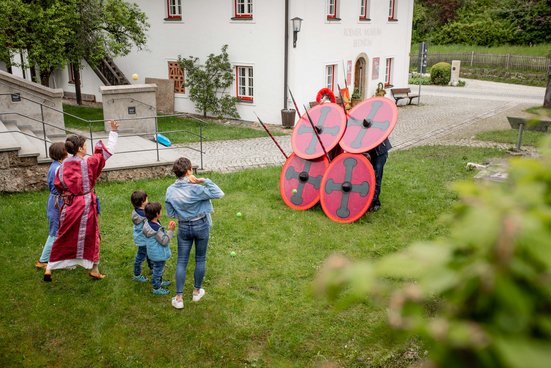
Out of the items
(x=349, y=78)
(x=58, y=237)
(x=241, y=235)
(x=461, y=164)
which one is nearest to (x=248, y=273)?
(x=241, y=235)

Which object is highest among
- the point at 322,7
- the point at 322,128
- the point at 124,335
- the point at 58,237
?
the point at 322,7

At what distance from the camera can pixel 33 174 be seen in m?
10.2

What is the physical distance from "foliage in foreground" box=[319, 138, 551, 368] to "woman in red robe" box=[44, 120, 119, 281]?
557cm

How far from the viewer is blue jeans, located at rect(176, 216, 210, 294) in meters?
5.80

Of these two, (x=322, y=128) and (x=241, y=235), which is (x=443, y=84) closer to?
(x=322, y=128)

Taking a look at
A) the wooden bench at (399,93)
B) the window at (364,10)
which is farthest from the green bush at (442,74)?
the window at (364,10)

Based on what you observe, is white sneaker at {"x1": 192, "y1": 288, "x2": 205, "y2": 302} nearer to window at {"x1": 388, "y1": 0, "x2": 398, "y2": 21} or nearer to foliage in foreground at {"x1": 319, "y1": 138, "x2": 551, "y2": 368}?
foliage in foreground at {"x1": 319, "y1": 138, "x2": 551, "y2": 368}

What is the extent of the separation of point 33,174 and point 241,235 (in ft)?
15.6

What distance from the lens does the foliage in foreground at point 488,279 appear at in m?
1.02

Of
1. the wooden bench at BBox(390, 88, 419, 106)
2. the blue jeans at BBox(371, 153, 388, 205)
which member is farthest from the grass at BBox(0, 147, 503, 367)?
the wooden bench at BBox(390, 88, 419, 106)

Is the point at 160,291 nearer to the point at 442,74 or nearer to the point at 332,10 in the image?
the point at 332,10

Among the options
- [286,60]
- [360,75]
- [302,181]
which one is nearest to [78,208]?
[302,181]

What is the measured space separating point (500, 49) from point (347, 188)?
38.5 meters

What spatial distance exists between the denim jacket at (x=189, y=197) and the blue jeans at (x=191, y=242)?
0.34 feet
